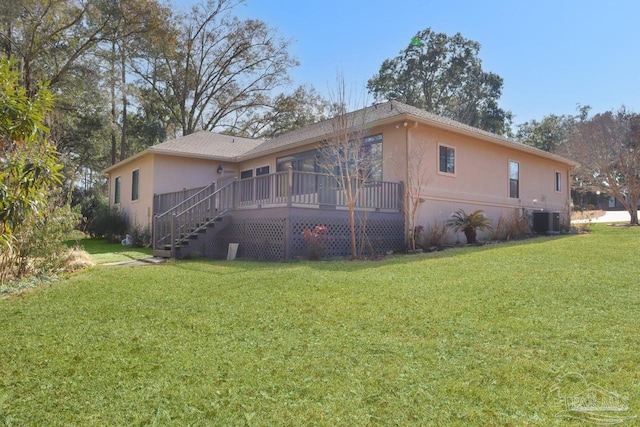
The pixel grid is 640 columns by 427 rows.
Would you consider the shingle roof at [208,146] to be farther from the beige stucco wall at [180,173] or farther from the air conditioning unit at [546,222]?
the air conditioning unit at [546,222]

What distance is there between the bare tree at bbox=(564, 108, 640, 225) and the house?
770 centimetres

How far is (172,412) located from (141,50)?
2795cm

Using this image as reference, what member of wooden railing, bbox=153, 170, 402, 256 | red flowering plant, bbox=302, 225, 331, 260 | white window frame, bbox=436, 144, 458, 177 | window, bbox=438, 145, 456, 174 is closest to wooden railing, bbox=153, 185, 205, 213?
wooden railing, bbox=153, 170, 402, 256

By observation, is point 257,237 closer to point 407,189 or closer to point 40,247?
point 407,189

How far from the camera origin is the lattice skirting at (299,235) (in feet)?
33.2

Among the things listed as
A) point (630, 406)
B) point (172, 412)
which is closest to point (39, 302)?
point (172, 412)

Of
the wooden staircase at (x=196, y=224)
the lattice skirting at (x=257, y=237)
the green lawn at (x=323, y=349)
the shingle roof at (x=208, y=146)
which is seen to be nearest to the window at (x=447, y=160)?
the lattice skirting at (x=257, y=237)

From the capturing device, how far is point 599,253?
841 centimetres

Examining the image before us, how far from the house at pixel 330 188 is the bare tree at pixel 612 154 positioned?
25.3ft

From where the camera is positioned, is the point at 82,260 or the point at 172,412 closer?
the point at 172,412

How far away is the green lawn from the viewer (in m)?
A: 2.79

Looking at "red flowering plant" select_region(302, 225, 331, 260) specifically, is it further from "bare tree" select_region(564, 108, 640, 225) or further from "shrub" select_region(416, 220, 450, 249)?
"bare tree" select_region(564, 108, 640, 225)

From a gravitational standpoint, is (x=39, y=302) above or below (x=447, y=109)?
below

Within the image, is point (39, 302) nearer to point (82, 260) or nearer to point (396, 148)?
point (82, 260)
